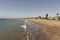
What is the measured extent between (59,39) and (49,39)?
49.8 inches

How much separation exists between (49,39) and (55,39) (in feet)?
2.50

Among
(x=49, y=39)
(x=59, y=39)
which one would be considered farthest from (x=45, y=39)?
(x=59, y=39)

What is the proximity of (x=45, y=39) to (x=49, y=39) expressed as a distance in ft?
1.69

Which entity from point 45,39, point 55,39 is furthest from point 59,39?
point 45,39

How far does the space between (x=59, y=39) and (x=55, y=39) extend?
507 millimetres

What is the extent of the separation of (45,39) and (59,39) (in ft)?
5.81

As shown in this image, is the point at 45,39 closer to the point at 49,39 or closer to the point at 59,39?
the point at 49,39

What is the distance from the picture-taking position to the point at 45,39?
15086 millimetres

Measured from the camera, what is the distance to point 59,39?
14594 mm

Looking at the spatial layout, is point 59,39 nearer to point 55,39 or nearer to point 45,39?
point 55,39

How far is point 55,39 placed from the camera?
14812 millimetres
